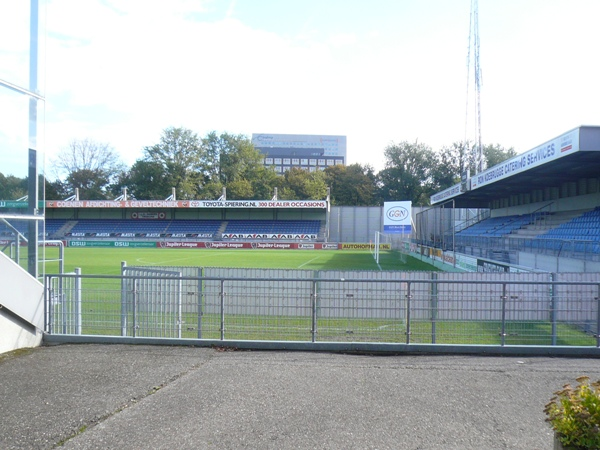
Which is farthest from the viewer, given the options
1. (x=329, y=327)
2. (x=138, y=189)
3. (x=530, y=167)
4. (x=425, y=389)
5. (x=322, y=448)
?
(x=138, y=189)

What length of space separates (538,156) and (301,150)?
137m

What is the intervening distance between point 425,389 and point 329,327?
2803 millimetres

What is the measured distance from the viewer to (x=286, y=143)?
160 meters

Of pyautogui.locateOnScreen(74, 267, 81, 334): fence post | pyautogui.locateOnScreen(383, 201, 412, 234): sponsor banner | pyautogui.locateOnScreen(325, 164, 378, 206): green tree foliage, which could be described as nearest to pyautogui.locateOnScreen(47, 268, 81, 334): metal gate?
pyautogui.locateOnScreen(74, 267, 81, 334): fence post

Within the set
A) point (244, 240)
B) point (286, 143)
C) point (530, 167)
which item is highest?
point (286, 143)

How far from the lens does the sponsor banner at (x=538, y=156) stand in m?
15.7

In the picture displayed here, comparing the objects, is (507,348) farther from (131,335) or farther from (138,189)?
(138,189)

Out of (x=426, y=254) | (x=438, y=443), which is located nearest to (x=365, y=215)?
(x=426, y=254)

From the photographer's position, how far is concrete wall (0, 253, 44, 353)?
7.30 m

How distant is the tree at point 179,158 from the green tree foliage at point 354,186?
2290 centimetres

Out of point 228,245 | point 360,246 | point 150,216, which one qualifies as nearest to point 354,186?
point 360,246

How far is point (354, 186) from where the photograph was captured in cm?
8500

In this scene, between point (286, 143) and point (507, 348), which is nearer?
point (507, 348)

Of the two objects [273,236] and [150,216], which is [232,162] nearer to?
[150,216]
